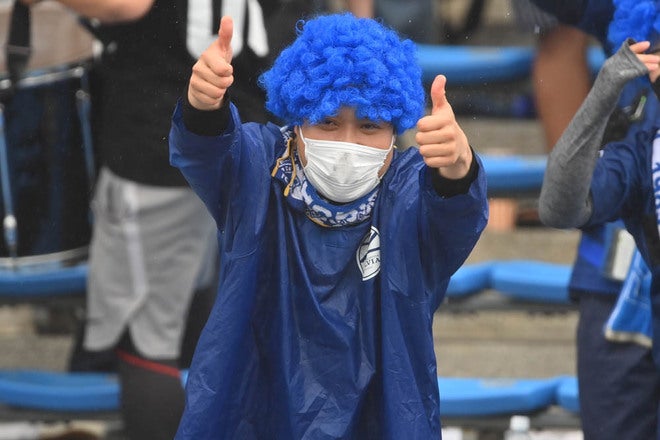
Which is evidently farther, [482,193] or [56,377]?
[56,377]

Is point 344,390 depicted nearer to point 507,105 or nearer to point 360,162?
point 360,162

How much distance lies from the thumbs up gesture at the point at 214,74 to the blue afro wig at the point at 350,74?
0.20 meters

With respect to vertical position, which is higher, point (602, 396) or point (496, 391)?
point (602, 396)

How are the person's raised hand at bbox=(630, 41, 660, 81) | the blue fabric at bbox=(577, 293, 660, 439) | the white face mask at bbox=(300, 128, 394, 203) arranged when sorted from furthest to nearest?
the blue fabric at bbox=(577, 293, 660, 439)
the person's raised hand at bbox=(630, 41, 660, 81)
the white face mask at bbox=(300, 128, 394, 203)

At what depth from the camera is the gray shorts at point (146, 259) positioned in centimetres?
397

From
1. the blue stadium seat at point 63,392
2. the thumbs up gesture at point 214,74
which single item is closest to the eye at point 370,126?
the thumbs up gesture at point 214,74

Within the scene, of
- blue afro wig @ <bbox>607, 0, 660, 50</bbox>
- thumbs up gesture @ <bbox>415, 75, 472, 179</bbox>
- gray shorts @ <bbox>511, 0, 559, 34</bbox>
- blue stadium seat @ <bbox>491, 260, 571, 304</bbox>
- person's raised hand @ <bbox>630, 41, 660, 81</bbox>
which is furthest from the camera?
blue stadium seat @ <bbox>491, 260, 571, 304</bbox>

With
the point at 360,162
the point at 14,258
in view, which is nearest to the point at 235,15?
the point at 14,258

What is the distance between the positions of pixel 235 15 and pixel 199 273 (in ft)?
2.56

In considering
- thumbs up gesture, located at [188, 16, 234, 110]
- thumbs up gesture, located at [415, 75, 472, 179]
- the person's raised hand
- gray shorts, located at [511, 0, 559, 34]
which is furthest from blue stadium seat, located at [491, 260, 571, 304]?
thumbs up gesture, located at [188, 16, 234, 110]

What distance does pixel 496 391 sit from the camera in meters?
4.36

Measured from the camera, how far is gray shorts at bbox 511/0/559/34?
3.70m

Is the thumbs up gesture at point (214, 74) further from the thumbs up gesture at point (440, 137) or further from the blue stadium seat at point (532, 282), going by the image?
the blue stadium seat at point (532, 282)

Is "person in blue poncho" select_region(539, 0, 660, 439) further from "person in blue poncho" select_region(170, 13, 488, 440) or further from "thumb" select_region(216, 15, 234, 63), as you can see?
"thumb" select_region(216, 15, 234, 63)
